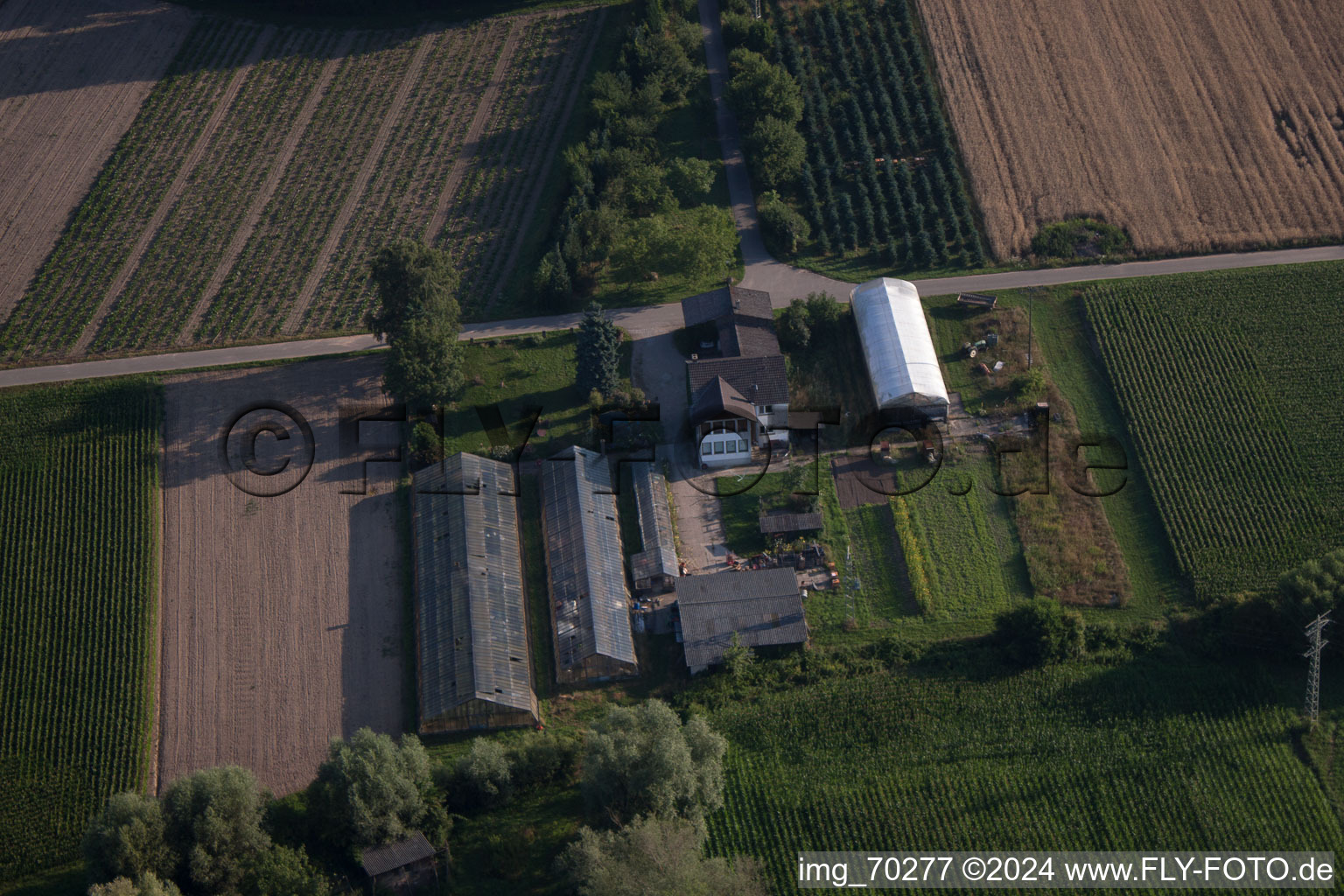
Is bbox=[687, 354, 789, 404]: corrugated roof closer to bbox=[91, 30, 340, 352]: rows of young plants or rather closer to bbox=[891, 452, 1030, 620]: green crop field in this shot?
bbox=[891, 452, 1030, 620]: green crop field

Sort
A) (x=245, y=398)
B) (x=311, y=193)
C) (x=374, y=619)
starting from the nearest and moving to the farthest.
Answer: (x=374, y=619)
(x=245, y=398)
(x=311, y=193)

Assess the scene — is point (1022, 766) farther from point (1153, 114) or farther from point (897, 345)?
point (1153, 114)

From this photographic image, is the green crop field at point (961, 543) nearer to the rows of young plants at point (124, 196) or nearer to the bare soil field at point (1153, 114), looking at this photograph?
the bare soil field at point (1153, 114)

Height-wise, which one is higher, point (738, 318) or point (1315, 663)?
point (738, 318)

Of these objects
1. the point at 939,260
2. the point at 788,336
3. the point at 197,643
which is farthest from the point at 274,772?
the point at 939,260

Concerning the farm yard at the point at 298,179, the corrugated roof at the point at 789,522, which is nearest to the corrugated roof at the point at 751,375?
the corrugated roof at the point at 789,522

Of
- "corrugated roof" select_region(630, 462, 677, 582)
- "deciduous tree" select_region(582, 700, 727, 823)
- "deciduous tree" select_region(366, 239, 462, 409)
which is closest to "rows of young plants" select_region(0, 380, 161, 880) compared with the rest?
"deciduous tree" select_region(366, 239, 462, 409)

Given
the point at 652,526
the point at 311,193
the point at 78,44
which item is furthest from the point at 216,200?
the point at 652,526
